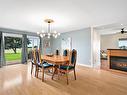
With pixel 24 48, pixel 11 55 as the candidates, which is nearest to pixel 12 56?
pixel 11 55

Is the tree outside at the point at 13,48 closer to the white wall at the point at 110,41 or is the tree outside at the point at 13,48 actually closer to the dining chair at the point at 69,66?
the dining chair at the point at 69,66

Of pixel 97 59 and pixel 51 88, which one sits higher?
pixel 97 59

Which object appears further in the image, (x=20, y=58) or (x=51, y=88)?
(x=20, y=58)

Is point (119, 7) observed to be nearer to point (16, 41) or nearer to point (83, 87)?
point (83, 87)

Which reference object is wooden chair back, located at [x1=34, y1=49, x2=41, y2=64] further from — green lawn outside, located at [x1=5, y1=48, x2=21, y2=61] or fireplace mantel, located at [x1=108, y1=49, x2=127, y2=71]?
fireplace mantel, located at [x1=108, y1=49, x2=127, y2=71]

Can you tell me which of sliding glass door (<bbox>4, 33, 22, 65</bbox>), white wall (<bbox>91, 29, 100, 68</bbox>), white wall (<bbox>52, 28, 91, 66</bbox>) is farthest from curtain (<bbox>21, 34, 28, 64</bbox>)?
white wall (<bbox>91, 29, 100, 68</bbox>)

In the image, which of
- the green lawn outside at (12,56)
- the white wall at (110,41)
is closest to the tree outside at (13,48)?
the green lawn outside at (12,56)

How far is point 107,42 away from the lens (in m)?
9.08

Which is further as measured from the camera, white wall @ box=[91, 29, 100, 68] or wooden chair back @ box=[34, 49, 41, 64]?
white wall @ box=[91, 29, 100, 68]

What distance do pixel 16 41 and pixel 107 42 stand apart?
8.01m

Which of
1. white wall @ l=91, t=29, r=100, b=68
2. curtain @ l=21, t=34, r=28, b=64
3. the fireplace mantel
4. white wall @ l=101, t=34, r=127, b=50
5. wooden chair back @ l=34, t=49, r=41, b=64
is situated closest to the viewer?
wooden chair back @ l=34, t=49, r=41, b=64

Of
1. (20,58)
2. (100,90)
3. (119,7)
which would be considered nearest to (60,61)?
(100,90)

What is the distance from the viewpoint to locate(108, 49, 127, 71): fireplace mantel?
4.21m

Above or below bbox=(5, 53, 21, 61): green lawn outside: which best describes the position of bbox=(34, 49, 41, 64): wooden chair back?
above
